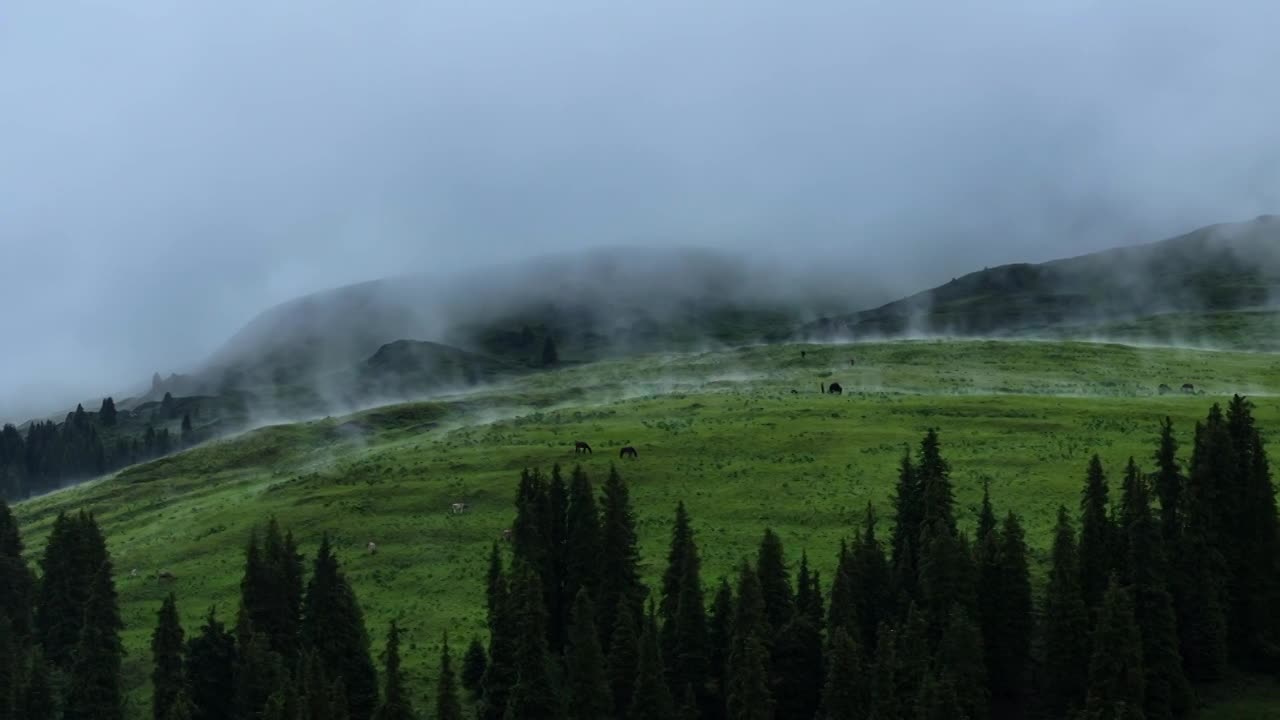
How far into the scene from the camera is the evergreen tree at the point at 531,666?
59250 millimetres

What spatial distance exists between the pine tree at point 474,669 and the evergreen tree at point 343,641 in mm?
5211

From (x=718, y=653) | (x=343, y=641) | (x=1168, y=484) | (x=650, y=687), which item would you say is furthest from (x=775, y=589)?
(x=343, y=641)

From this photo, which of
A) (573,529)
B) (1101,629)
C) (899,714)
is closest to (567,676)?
(573,529)

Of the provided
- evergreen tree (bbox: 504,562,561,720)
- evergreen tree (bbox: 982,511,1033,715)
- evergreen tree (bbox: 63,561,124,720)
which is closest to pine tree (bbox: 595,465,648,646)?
evergreen tree (bbox: 504,562,561,720)

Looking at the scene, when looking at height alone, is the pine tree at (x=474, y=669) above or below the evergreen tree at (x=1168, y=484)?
below

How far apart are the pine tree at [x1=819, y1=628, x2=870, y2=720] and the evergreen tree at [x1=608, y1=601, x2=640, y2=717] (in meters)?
11.1

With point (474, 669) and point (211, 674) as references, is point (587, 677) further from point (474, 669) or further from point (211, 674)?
point (211, 674)

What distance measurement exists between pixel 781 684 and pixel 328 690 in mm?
23674

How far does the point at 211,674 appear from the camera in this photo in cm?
6781

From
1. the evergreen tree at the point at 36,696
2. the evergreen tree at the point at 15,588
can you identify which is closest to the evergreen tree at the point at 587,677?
the evergreen tree at the point at 36,696

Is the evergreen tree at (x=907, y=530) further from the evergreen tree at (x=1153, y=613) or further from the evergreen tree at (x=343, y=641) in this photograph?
the evergreen tree at (x=343, y=641)

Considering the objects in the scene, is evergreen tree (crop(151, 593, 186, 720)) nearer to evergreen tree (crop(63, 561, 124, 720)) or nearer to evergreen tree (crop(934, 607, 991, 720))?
evergreen tree (crop(63, 561, 124, 720))

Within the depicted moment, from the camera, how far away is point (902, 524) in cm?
7044

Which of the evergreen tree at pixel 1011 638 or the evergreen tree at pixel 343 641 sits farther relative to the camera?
the evergreen tree at pixel 343 641
